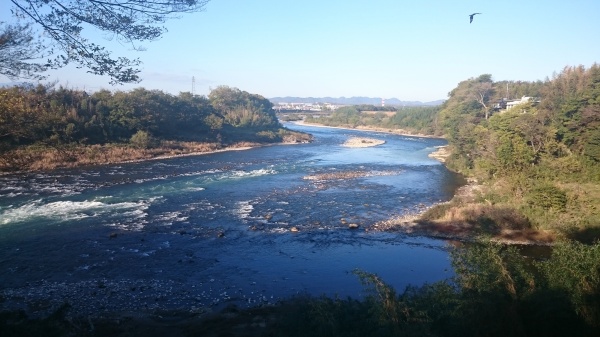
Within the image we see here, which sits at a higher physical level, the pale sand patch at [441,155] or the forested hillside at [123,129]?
the forested hillside at [123,129]

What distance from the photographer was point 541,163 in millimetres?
23422

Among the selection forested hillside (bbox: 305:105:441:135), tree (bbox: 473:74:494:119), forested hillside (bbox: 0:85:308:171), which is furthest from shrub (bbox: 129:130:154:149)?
forested hillside (bbox: 305:105:441:135)

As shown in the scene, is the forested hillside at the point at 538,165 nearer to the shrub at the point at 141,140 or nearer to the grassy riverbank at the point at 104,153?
the grassy riverbank at the point at 104,153

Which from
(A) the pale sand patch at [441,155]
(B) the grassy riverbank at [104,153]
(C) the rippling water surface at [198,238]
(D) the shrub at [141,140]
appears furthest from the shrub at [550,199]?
(D) the shrub at [141,140]

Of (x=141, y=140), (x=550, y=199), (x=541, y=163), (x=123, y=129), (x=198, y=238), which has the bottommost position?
(x=198, y=238)

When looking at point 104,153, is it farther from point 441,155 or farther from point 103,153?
point 441,155

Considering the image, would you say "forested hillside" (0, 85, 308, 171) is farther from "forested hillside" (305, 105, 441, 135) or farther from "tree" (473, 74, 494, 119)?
"forested hillside" (305, 105, 441, 135)

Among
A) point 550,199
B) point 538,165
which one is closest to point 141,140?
point 538,165

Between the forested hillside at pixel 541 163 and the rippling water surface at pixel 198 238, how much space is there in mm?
3074

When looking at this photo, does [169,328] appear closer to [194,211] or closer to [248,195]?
[194,211]

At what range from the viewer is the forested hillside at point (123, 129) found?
91.7 feet

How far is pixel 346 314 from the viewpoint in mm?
7180

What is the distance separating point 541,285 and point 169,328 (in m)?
6.86

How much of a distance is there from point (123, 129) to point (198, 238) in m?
24.7
